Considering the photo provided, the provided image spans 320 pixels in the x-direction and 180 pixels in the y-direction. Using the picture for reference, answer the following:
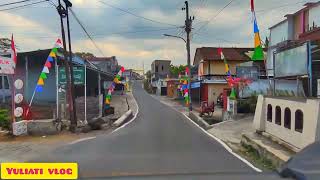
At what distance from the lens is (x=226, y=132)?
80.7 ft

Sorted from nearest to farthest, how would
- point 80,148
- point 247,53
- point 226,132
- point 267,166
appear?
point 267,166 → point 80,148 → point 226,132 → point 247,53

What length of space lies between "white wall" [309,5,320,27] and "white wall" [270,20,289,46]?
404 centimetres

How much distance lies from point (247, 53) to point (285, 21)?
1128 inches

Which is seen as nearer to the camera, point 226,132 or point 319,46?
point 319,46

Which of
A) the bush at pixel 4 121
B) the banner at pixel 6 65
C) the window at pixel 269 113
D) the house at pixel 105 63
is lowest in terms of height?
the bush at pixel 4 121

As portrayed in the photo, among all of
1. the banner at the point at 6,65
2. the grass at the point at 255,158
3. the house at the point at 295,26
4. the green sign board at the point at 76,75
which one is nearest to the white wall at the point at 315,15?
the house at the point at 295,26

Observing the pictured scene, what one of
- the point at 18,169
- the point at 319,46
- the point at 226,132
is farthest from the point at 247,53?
the point at 18,169

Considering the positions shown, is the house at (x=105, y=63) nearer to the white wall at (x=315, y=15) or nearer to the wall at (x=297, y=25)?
the wall at (x=297, y=25)

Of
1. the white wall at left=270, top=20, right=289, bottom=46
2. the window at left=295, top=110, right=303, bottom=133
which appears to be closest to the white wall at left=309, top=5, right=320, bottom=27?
the white wall at left=270, top=20, right=289, bottom=46

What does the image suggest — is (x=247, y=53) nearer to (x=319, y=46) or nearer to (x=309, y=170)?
(x=319, y=46)

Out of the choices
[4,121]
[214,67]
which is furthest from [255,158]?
[214,67]

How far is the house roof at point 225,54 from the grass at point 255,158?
45.1 metres

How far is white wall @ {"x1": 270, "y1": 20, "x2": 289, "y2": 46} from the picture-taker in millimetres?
37181

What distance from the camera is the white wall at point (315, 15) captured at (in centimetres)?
3097
